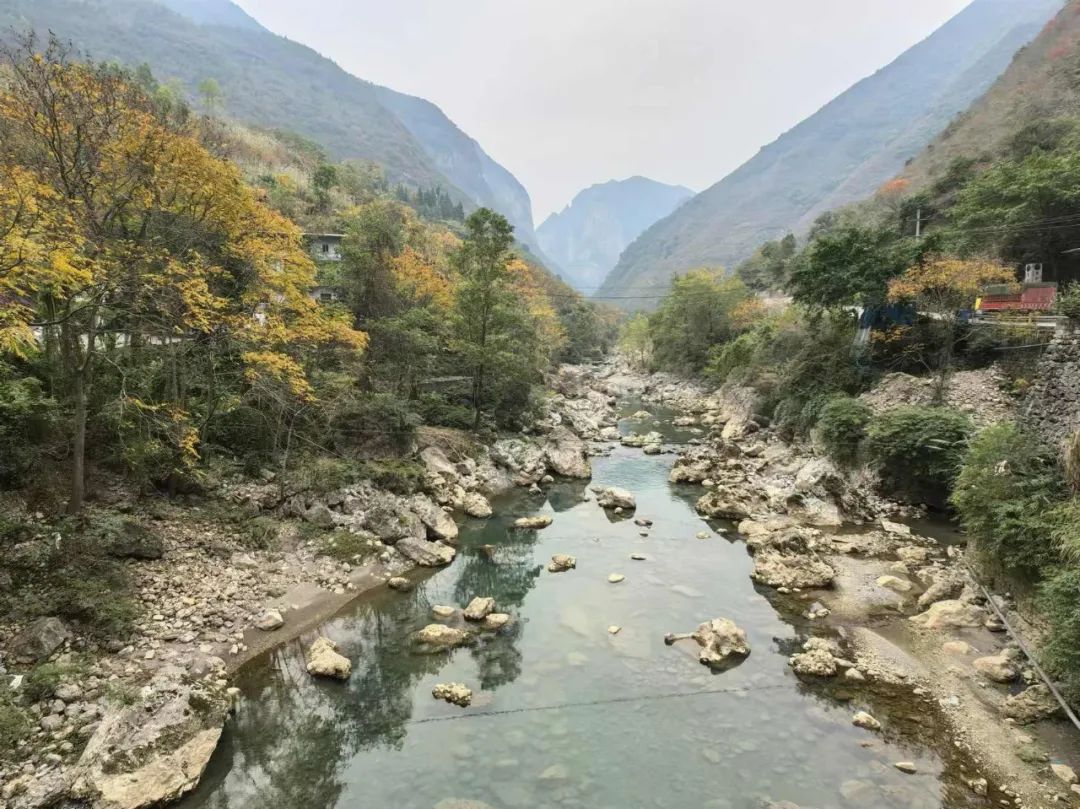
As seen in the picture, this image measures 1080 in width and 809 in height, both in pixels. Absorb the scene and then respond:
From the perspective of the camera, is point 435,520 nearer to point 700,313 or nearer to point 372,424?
point 372,424

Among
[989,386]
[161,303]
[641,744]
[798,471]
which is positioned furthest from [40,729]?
[989,386]

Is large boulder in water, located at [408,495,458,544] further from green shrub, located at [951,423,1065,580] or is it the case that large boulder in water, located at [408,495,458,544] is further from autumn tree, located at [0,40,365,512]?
green shrub, located at [951,423,1065,580]

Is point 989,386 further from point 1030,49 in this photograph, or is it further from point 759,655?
point 1030,49

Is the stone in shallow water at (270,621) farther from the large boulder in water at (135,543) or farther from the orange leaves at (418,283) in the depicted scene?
the orange leaves at (418,283)

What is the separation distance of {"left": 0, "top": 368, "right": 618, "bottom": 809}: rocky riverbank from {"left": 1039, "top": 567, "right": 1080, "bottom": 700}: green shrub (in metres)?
12.4

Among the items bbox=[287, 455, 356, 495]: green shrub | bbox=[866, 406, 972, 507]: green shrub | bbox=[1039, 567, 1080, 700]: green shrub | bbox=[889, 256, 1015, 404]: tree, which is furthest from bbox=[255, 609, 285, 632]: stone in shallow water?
bbox=[889, 256, 1015, 404]: tree

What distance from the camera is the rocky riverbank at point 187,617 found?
7.41 meters

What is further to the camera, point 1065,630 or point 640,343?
point 640,343

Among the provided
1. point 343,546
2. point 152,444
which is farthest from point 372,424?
point 152,444

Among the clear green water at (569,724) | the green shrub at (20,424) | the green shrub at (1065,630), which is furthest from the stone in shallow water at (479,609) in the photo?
the green shrub at (1065,630)

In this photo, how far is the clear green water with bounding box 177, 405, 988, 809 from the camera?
313 inches

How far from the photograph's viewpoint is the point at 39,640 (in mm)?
8656

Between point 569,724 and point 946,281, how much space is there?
20.7m

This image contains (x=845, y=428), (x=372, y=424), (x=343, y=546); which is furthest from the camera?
(x=845, y=428)
